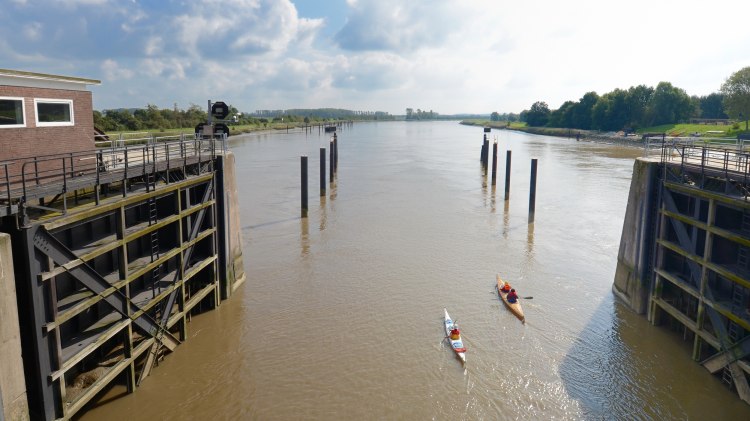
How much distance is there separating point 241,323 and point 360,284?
252 inches

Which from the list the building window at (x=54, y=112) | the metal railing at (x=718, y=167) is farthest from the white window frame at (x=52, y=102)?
the metal railing at (x=718, y=167)

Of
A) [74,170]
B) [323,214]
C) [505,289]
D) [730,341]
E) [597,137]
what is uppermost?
[74,170]

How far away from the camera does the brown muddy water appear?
15258mm

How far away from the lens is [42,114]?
16.3m

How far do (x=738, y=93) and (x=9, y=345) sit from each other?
116 meters

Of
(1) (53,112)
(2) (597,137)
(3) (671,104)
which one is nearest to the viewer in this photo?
(1) (53,112)

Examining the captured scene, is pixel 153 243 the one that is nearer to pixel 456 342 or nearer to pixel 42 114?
pixel 42 114

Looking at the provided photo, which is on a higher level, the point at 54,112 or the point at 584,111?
the point at 584,111

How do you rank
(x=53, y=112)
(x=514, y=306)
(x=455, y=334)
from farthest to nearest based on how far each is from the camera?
(x=514, y=306) → (x=455, y=334) → (x=53, y=112)

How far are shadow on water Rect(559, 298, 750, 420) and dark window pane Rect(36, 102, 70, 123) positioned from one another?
18.4m

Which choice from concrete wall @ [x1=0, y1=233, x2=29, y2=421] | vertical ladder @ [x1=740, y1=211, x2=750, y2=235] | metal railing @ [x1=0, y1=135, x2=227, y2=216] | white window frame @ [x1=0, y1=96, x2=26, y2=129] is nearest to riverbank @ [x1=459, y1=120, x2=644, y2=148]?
vertical ladder @ [x1=740, y1=211, x2=750, y2=235]

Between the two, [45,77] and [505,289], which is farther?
[505,289]

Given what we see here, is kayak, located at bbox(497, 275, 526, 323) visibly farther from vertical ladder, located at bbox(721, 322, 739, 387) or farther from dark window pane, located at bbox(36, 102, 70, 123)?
dark window pane, located at bbox(36, 102, 70, 123)

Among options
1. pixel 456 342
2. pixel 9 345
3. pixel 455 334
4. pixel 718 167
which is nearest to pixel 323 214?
pixel 455 334
